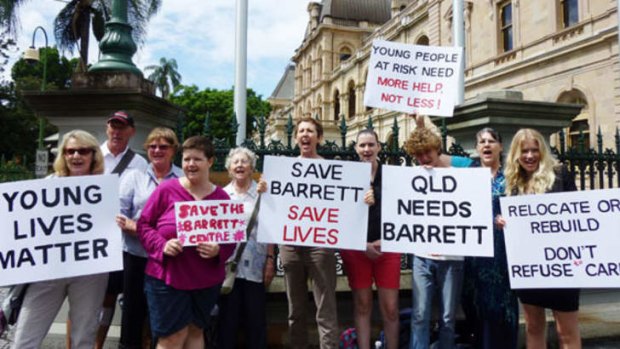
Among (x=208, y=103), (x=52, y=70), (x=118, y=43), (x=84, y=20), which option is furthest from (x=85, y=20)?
(x=52, y=70)

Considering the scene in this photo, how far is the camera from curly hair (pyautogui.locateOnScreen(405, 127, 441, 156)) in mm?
3709

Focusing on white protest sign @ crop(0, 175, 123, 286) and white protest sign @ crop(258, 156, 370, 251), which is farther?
white protest sign @ crop(258, 156, 370, 251)

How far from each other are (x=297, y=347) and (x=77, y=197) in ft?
6.86

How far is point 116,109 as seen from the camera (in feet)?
15.1

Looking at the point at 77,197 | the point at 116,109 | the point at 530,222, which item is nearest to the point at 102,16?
the point at 116,109

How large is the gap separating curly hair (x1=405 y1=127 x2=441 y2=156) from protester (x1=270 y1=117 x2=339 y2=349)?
0.81 m

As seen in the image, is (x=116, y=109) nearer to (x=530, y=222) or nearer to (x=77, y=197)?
(x=77, y=197)

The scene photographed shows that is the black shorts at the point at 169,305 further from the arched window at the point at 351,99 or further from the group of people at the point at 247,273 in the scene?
the arched window at the point at 351,99

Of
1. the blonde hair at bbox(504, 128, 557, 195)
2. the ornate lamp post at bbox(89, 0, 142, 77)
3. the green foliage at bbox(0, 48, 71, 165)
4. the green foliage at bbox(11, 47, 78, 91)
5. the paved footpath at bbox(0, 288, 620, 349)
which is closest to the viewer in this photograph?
the blonde hair at bbox(504, 128, 557, 195)

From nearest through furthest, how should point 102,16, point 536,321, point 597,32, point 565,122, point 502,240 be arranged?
point 536,321 < point 502,240 < point 565,122 < point 597,32 < point 102,16

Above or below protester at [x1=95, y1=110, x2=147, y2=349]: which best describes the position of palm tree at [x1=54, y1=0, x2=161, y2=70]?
above

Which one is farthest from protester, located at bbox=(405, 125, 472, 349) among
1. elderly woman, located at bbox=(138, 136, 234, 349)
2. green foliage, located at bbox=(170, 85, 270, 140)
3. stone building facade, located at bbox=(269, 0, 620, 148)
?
green foliage, located at bbox=(170, 85, 270, 140)

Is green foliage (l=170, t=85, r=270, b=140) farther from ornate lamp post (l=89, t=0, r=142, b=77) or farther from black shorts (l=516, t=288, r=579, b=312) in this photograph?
black shorts (l=516, t=288, r=579, b=312)

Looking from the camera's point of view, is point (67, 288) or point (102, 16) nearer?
point (67, 288)
